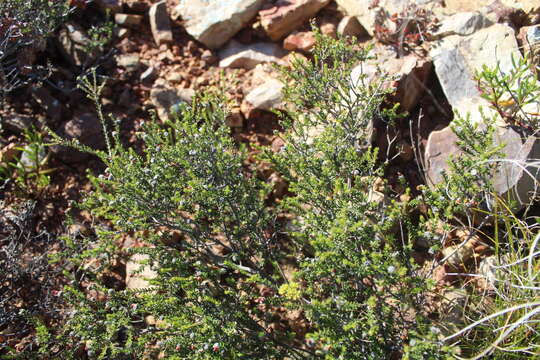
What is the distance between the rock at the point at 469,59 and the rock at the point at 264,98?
126 cm

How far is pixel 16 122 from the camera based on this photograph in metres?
4.14

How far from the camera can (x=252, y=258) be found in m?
3.60

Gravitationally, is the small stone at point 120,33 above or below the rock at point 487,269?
above

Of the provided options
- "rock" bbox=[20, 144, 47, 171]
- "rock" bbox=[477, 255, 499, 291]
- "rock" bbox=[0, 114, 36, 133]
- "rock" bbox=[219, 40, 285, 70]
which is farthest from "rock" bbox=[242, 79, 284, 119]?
"rock" bbox=[477, 255, 499, 291]

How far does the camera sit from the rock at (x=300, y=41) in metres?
4.36

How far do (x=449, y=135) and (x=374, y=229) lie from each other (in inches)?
49.7

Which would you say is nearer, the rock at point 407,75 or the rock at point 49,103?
the rock at point 407,75

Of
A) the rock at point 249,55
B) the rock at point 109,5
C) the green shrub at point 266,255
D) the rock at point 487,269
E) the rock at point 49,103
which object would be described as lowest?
the rock at point 487,269

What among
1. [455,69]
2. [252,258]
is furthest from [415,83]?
[252,258]

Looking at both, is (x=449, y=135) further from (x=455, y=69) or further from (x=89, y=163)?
(x=89, y=163)

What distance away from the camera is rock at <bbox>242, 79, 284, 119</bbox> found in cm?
411

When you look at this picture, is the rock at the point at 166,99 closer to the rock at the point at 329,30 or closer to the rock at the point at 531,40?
the rock at the point at 329,30

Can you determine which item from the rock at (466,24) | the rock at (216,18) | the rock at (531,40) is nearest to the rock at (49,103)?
the rock at (216,18)

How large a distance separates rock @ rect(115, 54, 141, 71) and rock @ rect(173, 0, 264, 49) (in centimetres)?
56
